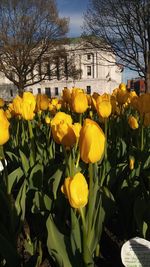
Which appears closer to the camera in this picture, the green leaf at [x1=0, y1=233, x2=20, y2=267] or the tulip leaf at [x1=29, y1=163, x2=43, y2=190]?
the green leaf at [x1=0, y1=233, x2=20, y2=267]

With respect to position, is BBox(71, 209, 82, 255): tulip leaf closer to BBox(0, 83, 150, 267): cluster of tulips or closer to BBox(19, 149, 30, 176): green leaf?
BBox(0, 83, 150, 267): cluster of tulips

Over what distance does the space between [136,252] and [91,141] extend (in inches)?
14.7

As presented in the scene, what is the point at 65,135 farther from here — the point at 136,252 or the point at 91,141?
the point at 136,252

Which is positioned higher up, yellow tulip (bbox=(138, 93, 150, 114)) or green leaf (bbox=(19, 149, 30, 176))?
yellow tulip (bbox=(138, 93, 150, 114))

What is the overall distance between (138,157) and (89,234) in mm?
1106

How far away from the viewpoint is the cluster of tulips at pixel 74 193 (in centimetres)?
118

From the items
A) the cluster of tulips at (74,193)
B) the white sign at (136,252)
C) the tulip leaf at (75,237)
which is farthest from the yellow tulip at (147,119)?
the white sign at (136,252)

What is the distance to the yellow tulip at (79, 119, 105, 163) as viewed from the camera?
110 cm

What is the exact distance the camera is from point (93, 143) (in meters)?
1.11

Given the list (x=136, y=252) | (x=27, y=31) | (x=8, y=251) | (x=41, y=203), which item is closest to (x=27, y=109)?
(x=41, y=203)

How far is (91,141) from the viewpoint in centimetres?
110

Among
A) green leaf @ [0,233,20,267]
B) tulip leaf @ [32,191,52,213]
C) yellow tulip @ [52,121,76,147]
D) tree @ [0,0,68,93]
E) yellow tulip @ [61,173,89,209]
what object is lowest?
green leaf @ [0,233,20,267]

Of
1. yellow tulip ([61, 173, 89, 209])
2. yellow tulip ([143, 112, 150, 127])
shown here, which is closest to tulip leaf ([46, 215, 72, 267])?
yellow tulip ([61, 173, 89, 209])

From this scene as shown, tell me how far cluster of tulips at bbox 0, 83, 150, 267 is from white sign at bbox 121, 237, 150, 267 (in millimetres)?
227
